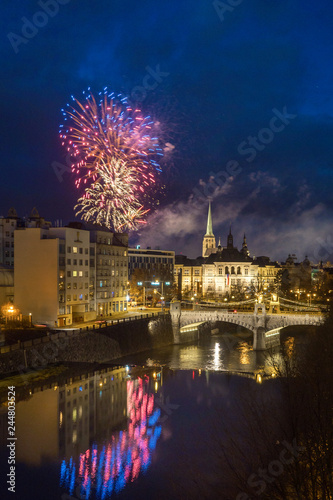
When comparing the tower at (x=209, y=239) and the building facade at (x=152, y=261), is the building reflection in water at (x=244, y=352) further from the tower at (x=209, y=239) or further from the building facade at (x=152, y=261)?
the tower at (x=209, y=239)

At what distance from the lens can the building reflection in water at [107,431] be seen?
24.9m

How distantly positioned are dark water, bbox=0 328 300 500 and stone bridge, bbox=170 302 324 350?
11.1 meters

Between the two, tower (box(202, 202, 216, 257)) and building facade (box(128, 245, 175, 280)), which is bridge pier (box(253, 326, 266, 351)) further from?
tower (box(202, 202, 216, 257))

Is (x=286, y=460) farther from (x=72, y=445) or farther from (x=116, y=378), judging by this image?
(x=116, y=378)

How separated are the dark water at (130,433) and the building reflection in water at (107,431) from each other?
0.06 meters

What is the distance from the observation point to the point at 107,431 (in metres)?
31.9

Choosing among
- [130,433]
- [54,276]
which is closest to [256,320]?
[54,276]

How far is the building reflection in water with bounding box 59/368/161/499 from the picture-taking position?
81.8ft

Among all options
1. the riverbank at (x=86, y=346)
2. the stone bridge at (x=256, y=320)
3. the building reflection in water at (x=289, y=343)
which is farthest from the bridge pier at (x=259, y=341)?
the riverbank at (x=86, y=346)

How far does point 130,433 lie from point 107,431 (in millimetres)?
1658

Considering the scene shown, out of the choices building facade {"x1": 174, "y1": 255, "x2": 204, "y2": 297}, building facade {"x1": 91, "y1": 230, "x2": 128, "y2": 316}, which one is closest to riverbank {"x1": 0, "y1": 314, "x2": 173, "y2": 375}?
building facade {"x1": 91, "y1": 230, "x2": 128, "y2": 316}

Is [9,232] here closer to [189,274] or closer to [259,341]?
[259,341]

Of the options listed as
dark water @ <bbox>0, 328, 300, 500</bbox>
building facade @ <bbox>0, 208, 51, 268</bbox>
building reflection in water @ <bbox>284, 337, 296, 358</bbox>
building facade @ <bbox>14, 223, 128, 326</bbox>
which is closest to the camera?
dark water @ <bbox>0, 328, 300, 500</bbox>

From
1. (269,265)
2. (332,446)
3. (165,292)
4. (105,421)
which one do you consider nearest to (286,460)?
(332,446)
